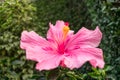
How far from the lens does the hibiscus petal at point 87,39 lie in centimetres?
141

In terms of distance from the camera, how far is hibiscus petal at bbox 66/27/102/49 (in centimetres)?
141

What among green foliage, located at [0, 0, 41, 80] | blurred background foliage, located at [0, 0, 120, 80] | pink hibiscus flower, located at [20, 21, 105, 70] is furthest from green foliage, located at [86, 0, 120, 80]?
pink hibiscus flower, located at [20, 21, 105, 70]

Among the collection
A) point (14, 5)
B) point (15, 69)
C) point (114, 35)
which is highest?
point (14, 5)

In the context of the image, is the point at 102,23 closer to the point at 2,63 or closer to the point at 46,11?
the point at 2,63

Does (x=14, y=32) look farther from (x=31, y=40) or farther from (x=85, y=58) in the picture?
(x=85, y=58)

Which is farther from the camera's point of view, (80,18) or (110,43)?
(80,18)

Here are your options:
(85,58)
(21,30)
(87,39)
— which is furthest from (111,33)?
(85,58)

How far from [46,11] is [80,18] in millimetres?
1457

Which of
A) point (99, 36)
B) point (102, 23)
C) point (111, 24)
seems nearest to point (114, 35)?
point (111, 24)

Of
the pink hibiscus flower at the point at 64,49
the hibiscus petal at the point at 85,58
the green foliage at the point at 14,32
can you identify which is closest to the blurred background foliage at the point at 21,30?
the green foliage at the point at 14,32

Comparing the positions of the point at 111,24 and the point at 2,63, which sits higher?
the point at 111,24

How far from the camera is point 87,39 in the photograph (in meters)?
1.44

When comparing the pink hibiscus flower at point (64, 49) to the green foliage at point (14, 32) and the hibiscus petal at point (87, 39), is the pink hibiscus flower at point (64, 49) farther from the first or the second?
the green foliage at point (14, 32)

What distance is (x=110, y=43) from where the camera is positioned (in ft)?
13.0
